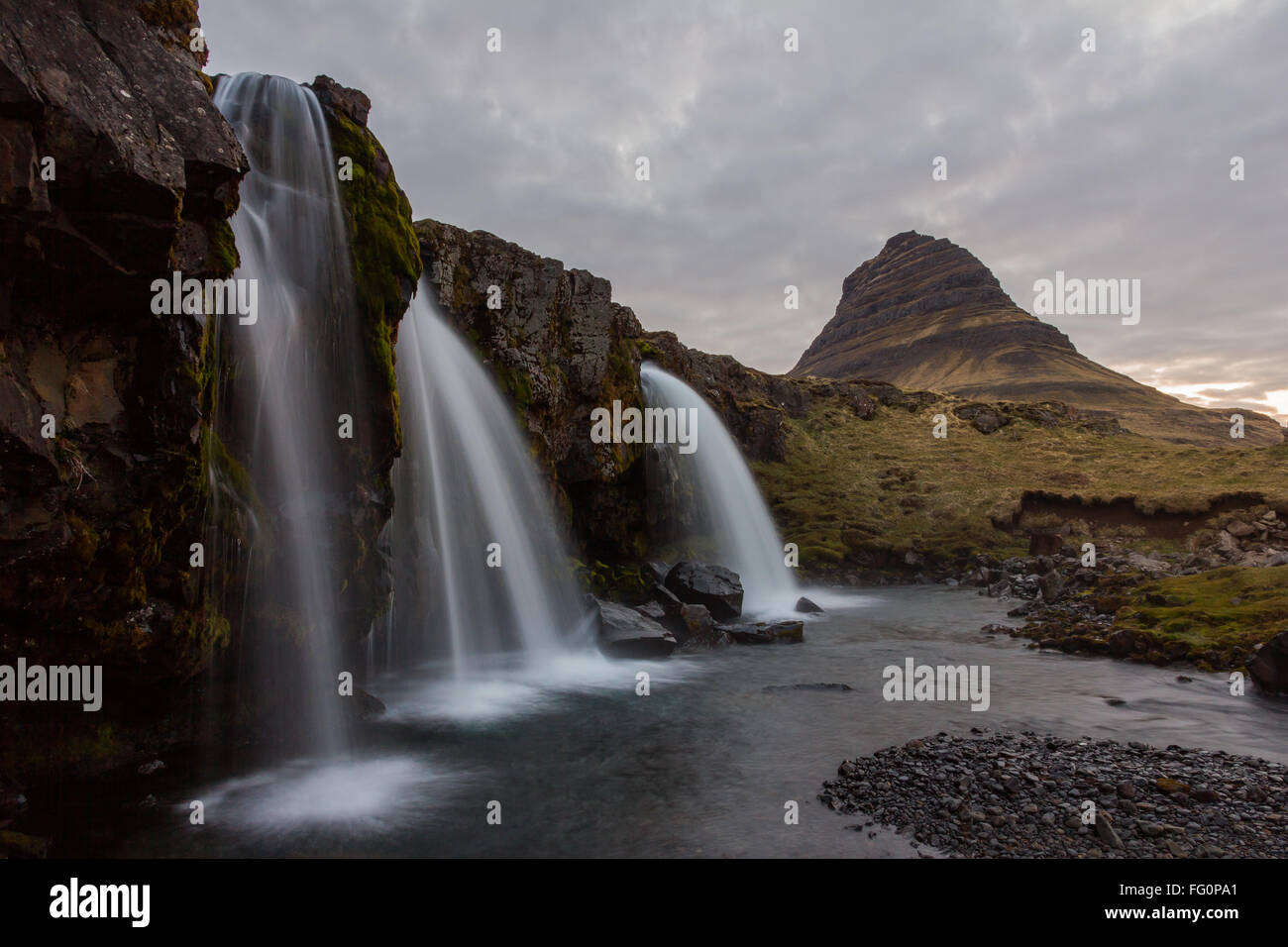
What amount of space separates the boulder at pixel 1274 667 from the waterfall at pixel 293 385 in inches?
888

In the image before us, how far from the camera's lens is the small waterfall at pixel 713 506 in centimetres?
4016

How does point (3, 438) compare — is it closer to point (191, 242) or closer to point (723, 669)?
point (191, 242)

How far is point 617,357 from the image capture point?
3644 cm

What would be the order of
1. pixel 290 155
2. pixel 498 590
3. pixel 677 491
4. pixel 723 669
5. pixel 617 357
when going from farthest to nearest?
pixel 677 491, pixel 617 357, pixel 498 590, pixel 723 669, pixel 290 155

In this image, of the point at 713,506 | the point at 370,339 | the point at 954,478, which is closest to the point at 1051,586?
the point at 713,506

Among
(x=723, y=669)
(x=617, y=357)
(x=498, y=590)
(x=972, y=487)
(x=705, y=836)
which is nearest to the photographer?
(x=705, y=836)

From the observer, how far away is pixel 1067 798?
33.9 feet

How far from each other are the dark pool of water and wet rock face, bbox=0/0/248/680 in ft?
12.3

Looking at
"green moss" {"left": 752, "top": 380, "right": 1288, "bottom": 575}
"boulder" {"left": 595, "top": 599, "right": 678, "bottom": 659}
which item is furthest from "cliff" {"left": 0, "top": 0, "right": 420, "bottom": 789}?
"green moss" {"left": 752, "top": 380, "right": 1288, "bottom": 575}

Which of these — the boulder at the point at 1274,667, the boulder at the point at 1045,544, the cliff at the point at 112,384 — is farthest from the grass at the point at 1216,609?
the cliff at the point at 112,384

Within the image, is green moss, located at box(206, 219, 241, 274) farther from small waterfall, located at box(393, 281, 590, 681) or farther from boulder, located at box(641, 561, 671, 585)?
boulder, located at box(641, 561, 671, 585)

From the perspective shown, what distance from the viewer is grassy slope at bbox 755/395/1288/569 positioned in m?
49.1
